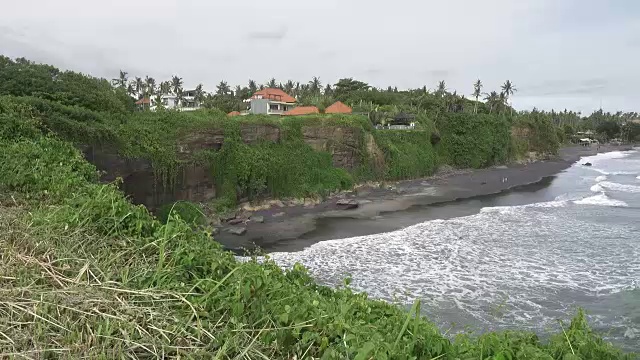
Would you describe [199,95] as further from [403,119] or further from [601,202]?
[601,202]

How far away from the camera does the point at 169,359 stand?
3.16m


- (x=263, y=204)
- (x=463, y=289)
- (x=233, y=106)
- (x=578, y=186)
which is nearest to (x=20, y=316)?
(x=463, y=289)

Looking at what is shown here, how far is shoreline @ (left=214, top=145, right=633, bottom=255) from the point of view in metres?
22.7

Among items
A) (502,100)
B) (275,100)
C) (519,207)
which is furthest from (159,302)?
(502,100)

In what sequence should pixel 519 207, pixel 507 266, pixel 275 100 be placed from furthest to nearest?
pixel 275 100
pixel 519 207
pixel 507 266

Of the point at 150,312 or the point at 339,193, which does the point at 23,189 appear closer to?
the point at 150,312

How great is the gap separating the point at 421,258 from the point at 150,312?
16.8 metres

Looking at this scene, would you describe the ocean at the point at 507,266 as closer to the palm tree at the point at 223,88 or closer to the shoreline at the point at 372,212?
the shoreline at the point at 372,212

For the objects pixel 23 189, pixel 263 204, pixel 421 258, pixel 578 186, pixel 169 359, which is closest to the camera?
pixel 169 359

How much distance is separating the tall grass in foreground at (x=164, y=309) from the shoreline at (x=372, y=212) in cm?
743

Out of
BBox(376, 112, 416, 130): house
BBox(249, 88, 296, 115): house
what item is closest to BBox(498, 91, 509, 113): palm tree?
BBox(376, 112, 416, 130): house

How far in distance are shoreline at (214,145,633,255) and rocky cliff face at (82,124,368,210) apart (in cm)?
414

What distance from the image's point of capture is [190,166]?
91.6 ft

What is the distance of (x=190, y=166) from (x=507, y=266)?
1972cm
